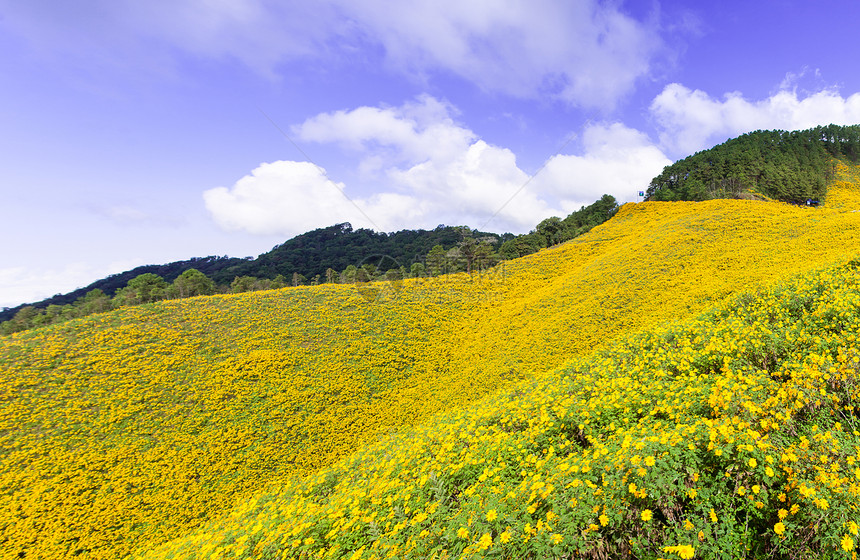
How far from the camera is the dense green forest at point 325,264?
3750 centimetres

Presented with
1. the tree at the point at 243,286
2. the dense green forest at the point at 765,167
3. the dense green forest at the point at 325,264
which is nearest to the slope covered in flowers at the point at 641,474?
the dense green forest at the point at 325,264

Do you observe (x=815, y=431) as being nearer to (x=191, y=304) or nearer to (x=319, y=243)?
(x=191, y=304)

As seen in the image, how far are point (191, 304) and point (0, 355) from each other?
7.06 m

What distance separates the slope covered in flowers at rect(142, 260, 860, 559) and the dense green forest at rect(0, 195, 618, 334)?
2543 cm

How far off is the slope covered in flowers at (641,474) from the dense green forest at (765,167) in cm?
4503

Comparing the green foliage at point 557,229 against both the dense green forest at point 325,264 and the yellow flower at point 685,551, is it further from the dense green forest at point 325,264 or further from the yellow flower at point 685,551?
the yellow flower at point 685,551

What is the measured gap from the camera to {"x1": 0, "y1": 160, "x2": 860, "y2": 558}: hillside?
30.6 feet

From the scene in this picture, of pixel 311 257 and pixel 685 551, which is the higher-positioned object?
pixel 311 257

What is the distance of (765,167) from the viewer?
49.5m

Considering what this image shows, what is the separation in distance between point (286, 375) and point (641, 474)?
46.9 ft

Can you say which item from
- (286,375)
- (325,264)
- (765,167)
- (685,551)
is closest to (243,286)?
(325,264)

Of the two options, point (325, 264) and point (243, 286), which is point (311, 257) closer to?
point (325, 264)

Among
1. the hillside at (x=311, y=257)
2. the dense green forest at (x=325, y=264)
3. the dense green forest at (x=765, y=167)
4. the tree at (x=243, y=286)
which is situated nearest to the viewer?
the dense green forest at (x=325, y=264)

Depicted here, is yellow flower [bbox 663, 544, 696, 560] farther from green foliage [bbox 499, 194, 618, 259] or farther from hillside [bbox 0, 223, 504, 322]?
hillside [bbox 0, 223, 504, 322]
